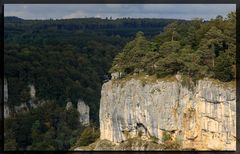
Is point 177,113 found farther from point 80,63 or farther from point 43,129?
point 80,63

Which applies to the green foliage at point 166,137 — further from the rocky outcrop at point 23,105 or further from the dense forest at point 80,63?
the rocky outcrop at point 23,105

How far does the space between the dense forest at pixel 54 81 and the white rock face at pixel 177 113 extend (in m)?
3.36

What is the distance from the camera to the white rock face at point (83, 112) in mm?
43463

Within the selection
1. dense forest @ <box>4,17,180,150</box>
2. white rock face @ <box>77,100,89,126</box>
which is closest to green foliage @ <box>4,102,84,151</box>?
dense forest @ <box>4,17,180,150</box>

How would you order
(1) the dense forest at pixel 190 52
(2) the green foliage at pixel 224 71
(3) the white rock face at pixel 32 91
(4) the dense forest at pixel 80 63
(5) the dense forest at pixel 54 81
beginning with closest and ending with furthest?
1. (2) the green foliage at pixel 224 71
2. (1) the dense forest at pixel 190 52
3. (4) the dense forest at pixel 80 63
4. (5) the dense forest at pixel 54 81
5. (3) the white rock face at pixel 32 91

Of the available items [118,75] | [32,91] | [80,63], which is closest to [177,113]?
[118,75]

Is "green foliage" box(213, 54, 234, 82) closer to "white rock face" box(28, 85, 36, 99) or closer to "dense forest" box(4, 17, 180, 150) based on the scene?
"dense forest" box(4, 17, 180, 150)

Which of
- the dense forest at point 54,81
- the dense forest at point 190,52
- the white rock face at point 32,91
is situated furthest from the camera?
the white rock face at point 32,91

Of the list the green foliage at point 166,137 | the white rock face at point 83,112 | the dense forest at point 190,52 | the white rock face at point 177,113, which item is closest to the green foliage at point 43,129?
the white rock face at point 83,112

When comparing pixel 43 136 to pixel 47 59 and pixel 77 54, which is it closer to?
pixel 47 59

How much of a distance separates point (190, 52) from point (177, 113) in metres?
3.08

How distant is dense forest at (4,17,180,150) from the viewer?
35.7m

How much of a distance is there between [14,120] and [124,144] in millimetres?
13638

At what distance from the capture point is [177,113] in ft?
78.6
